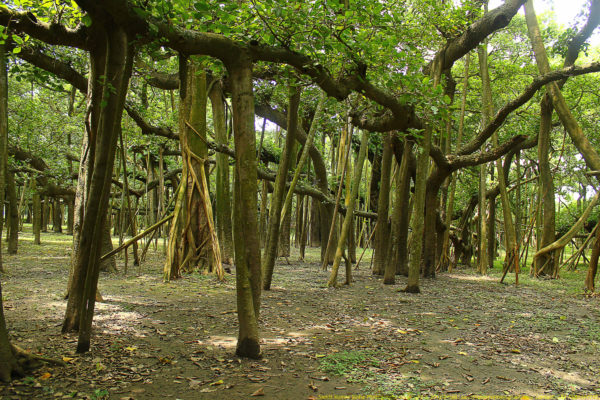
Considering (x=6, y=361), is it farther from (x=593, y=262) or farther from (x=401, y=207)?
(x=593, y=262)

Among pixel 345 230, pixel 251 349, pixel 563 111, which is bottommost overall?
pixel 251 349

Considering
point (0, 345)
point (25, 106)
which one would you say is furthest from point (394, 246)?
point (25, 106)

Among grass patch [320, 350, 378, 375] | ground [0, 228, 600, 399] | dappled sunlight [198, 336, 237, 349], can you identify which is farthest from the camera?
dappled sunlight [198, 336, 237, 349]

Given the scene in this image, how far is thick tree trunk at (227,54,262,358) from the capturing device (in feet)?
12.0

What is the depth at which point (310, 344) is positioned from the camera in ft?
14.1

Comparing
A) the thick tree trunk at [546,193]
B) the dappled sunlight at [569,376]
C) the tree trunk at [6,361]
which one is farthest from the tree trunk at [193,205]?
the thick tree trunk at [546,193]

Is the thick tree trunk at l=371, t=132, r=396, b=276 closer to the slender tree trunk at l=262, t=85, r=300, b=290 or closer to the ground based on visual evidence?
the ground

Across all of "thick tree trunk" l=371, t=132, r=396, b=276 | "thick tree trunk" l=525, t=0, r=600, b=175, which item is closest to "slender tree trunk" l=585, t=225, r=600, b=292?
"thick tree trunk" l=525, t=0, r=600, b=175

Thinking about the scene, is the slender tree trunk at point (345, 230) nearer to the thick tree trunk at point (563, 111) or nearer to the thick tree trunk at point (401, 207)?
the thick tree trunk at point (401, 207)

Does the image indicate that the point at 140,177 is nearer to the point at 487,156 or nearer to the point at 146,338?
the point at 487,156

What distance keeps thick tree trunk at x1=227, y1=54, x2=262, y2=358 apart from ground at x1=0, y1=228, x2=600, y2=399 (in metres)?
0.32

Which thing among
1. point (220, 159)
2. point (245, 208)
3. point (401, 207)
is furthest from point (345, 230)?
point (245, 208)

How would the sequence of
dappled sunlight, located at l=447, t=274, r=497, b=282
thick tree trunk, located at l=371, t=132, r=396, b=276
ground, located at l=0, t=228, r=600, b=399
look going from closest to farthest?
1. ground, located at l=0, t=228, r=600, b=399
2. thick tree trunk, located at l=371, t=132, r=396, b=276
3. dappled sunlight, located at l=447, t=274, r=497, b=282

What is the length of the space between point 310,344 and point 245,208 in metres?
1.57
